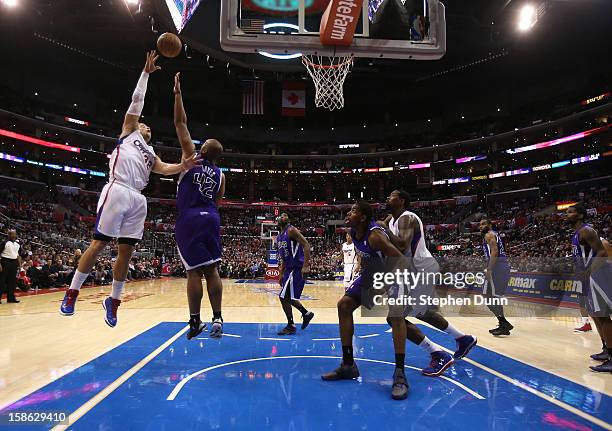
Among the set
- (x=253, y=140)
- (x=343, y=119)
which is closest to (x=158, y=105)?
(x=253, y=140)

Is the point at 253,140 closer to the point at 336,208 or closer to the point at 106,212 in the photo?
the point at 336,208

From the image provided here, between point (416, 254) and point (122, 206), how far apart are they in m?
3.13

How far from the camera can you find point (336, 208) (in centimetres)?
4388

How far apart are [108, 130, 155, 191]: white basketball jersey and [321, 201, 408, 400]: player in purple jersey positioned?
7.25 feet

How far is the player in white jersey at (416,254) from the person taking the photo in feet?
Answer: 13.4

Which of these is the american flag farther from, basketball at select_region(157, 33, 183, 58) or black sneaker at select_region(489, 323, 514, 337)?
basketball at select_region(157, 33, 183, 58)

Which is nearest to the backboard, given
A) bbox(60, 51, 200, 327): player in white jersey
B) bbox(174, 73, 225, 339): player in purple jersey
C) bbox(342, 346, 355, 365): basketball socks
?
bbox(60, 51, 200, 327): player in white jersey

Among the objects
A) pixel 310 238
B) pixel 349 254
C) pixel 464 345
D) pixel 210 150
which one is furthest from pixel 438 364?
pixel 310 238

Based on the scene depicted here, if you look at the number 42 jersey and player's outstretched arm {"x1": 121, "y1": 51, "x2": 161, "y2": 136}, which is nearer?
the number 42 jersey

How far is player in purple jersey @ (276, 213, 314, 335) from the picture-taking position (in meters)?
6.82

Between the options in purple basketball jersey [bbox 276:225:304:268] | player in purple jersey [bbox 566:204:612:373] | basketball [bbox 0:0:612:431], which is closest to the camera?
basketball [bbox 0:0:612:431]

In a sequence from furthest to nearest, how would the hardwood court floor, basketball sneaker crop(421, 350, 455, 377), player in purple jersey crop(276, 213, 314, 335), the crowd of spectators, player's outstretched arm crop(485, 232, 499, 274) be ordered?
the crowd of spectators, player's outstretched arm crop(485, 232, 499, 274), player in purple jersey crop(276, 213, 314, 335), basketball sneaker crop(421, 350, 455, 377), the hardwood court floor

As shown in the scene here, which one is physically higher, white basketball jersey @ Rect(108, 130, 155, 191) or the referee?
white basketball jersey @ Rect(108, 130, 155, 191)

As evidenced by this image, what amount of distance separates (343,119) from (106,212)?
4243cm
